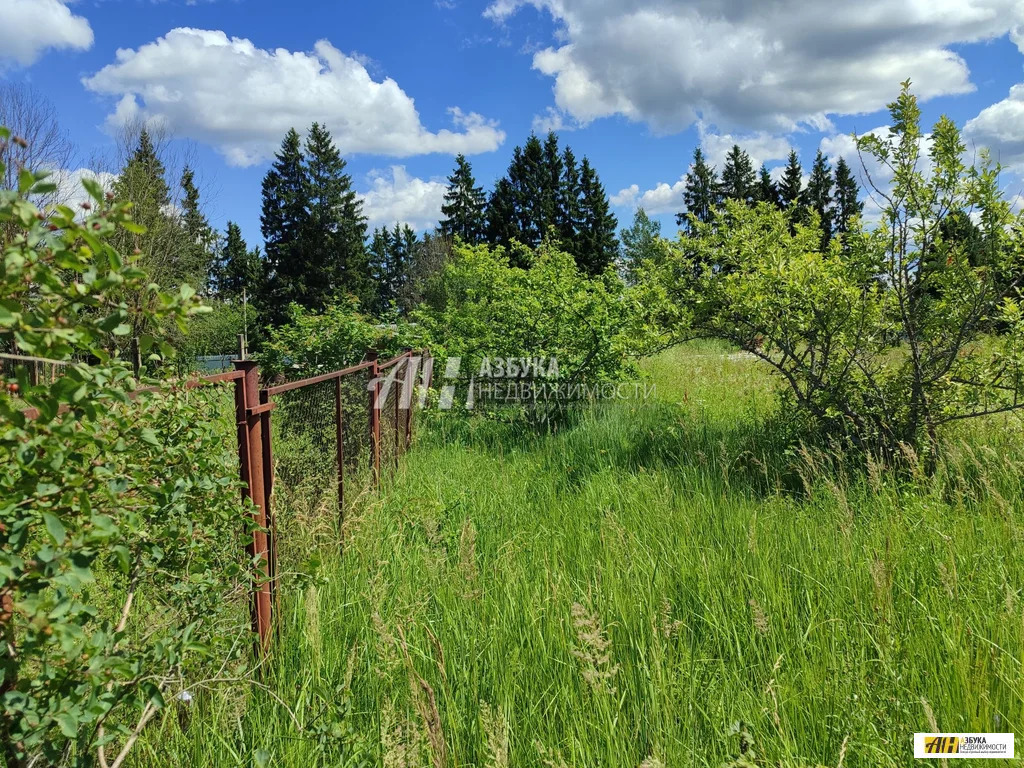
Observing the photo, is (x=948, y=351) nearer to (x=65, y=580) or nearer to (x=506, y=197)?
(x=65, y=580)

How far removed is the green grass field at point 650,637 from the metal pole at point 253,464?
162 mm

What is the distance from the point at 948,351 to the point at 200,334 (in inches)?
1112

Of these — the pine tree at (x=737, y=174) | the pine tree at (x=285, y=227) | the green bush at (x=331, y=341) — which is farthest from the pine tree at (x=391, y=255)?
the green bush at (x=331, y=341)

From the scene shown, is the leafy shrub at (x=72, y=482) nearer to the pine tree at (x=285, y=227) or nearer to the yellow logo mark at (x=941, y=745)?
the yellow logo mark at (x=941, y=745)

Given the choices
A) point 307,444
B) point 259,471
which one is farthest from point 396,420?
point 259,471

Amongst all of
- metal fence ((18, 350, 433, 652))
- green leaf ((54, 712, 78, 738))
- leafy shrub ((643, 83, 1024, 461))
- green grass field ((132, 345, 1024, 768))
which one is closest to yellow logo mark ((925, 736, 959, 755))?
green grass field ((132, 345, 1024, 768))

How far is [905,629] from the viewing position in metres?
2.44

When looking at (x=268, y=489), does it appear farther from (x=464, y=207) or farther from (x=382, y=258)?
(x=382, y=258)

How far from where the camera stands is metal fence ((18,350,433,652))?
8.04ft

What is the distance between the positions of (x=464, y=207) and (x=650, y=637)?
4677cm

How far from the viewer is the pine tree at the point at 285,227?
4584 cm

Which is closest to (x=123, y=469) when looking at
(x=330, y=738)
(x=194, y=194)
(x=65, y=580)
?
(x=65, y=580)

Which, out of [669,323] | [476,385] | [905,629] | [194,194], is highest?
[194,194]

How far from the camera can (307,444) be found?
4340 millimetres
